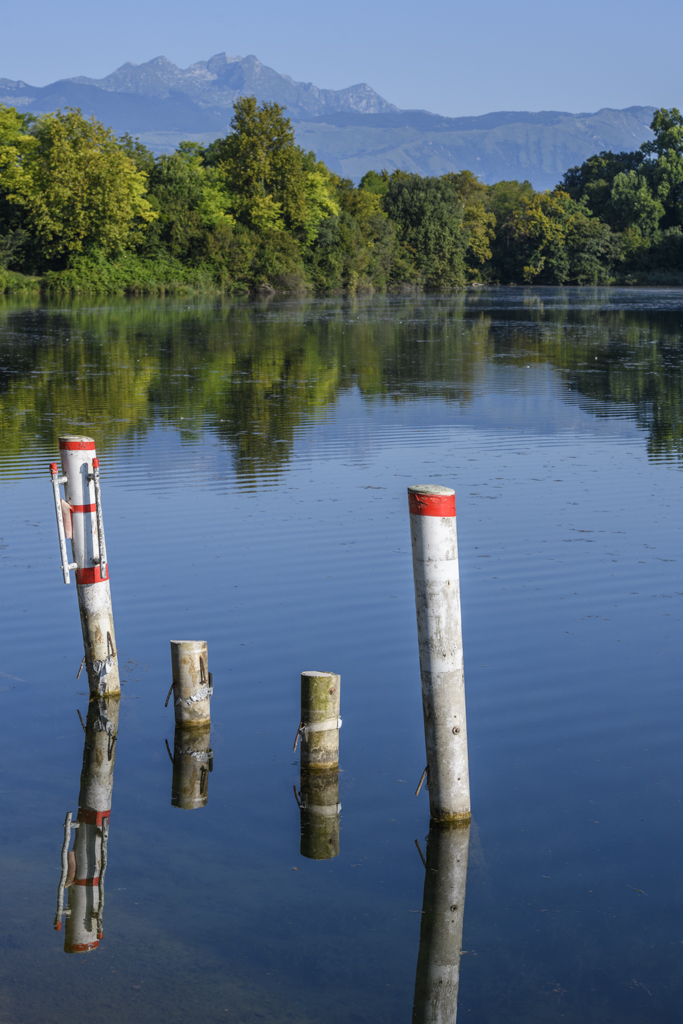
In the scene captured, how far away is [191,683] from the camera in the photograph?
6043 mm

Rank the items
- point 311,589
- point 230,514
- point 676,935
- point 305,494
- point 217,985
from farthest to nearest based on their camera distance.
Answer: point 305,494, point 230,514, point 311,589, point 676,935, point 217,985

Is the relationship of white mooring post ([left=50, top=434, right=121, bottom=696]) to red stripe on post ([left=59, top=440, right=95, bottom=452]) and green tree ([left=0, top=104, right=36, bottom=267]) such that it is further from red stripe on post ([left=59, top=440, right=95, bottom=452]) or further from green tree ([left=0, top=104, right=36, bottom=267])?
green tree ([left=0, top=104, right=36, bottom=267])

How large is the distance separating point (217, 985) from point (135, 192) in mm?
67462

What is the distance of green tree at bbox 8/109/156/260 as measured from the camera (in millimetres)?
63844

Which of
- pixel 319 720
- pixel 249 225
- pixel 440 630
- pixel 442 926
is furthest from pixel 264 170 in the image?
pixel 442 926

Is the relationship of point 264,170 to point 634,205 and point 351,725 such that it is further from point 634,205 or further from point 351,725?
point 351,725

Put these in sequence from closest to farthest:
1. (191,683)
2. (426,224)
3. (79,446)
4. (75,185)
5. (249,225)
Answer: (191,683)
(79,446)
(75,185)
(249,225)
(426,224)

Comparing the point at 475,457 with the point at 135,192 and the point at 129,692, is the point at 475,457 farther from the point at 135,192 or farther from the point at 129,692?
the point at 135,192

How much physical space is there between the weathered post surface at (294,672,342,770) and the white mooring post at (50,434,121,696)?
167cm

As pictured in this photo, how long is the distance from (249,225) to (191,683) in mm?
75254

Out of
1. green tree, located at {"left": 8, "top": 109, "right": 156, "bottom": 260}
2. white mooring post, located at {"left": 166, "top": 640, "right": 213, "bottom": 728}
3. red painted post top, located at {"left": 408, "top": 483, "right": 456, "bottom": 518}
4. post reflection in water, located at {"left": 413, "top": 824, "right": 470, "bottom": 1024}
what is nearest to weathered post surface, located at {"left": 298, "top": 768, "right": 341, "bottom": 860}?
post reflection in water, located at {"left": 413, "top": 824, "right": 470, "bottom": 1024}

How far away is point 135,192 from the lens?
66250 mm

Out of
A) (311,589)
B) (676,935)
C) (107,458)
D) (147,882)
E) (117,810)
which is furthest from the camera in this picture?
(107,458)

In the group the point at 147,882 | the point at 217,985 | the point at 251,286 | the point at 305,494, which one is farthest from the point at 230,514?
the point at 251,286
